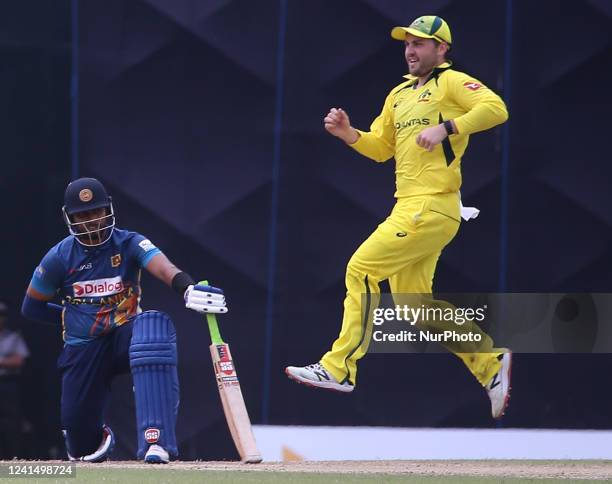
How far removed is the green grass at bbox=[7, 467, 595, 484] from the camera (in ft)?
17.7

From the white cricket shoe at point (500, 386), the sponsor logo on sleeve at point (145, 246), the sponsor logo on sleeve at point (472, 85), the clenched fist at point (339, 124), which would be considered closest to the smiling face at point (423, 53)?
the sponsor logo on sleeve at point (472, 85)

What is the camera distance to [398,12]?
26.4 feet

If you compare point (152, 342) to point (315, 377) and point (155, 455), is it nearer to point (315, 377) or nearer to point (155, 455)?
point (155, 455)

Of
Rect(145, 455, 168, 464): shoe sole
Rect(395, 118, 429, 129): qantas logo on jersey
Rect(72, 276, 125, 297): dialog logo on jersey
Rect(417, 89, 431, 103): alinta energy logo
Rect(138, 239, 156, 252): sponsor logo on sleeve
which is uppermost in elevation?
Rect(417, 89, 431, 103): alinta energy logo

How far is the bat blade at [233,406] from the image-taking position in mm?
6031

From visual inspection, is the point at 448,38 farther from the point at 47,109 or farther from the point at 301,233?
the point at 47,109

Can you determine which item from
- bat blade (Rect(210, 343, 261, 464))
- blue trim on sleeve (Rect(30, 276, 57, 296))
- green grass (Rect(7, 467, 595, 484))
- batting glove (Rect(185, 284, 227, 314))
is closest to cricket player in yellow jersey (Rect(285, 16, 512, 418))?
bat blade (Rect(210, 343, 261, 464))

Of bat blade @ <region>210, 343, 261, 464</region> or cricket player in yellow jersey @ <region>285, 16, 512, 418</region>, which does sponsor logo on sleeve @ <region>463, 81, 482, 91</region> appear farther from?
bat blade @ <region>210, 343, 261, 464</region>

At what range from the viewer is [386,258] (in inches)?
263

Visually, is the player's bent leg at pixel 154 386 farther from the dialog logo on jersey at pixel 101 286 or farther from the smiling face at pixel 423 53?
the smiling face at pixel 423 53

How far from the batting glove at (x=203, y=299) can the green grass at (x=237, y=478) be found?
26.5 inches

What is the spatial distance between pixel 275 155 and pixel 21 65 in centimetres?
155

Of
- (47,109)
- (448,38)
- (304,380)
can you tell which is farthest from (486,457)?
(47,109)

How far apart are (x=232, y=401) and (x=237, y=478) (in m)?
0.59
